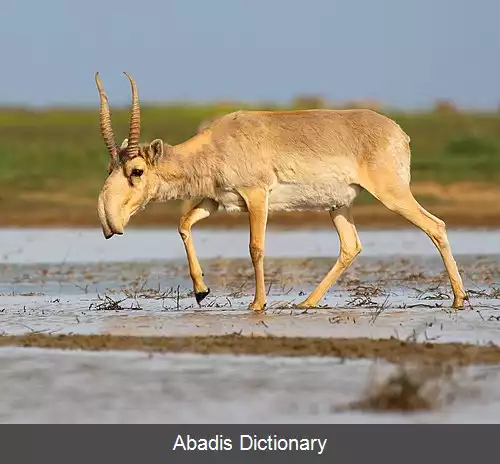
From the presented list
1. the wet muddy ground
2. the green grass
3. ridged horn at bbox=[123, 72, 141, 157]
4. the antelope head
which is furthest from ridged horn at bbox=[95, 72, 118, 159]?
the green grass

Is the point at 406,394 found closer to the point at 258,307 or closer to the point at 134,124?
the point at 258,307

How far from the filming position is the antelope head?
1303 cm

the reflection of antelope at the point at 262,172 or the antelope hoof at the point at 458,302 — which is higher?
the reflection of antelope at the point at 262,172

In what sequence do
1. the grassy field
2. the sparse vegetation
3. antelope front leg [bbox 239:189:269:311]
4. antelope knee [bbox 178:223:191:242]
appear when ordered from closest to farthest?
the sparse vegetation
antelope front leg [bbox 239:189:269:311]
antelope knee [bbox 178:223:191:242]
the grassy field

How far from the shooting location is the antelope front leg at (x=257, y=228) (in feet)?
42.7

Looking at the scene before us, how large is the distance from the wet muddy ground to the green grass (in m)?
13.6

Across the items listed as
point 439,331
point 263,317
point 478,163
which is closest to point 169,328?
point 263,317

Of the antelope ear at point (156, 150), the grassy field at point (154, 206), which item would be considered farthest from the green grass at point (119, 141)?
the antelope ear at point (156, 150)

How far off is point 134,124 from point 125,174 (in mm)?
519

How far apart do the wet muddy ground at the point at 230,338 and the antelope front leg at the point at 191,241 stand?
0.59 feet

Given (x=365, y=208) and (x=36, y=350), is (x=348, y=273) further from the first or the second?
(x=365, y=208)

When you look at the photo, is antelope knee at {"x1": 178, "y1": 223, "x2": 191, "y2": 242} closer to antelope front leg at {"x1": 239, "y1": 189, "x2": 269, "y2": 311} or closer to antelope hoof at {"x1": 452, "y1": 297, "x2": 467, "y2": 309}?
antelope front leg at {"x1": 239, "y1": 189, "x2": 269, "y2": 311}

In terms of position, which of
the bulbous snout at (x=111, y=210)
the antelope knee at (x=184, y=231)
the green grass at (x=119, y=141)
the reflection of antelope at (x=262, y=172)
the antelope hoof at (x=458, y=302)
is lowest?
the green grass at (x=119, y=141)
